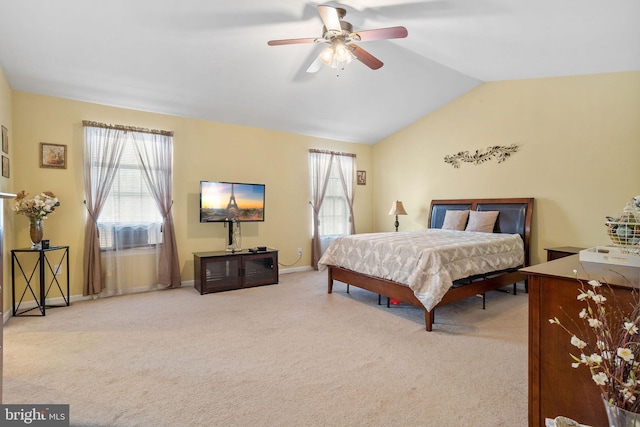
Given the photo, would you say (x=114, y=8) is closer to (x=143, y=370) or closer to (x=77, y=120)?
(x=77, y=120)

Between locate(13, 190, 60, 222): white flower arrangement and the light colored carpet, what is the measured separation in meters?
1.10

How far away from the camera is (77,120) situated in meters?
4.03

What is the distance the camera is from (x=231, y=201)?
493cm

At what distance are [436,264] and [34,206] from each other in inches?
169

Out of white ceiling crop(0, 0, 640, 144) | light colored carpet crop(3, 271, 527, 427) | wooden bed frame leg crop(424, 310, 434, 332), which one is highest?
white ceiling crop(0, 0, 640, 144)

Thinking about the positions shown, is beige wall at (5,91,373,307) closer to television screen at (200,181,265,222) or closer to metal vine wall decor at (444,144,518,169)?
television screen at (200,181,265,222)

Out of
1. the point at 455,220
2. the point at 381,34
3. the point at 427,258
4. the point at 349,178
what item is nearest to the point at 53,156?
the point at 381,34

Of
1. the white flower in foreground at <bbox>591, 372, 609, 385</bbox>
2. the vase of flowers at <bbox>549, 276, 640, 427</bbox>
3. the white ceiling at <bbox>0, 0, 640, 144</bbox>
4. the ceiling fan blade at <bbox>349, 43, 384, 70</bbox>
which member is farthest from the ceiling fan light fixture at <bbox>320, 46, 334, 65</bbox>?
the white flower in foreground at <bbox>591, 372, 609, 385</bbox>

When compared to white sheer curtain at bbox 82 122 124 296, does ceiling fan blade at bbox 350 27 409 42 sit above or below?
above

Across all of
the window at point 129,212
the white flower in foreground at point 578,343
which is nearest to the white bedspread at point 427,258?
the white flower in foreground at point 578,343

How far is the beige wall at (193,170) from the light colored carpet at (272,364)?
1123 millimetres

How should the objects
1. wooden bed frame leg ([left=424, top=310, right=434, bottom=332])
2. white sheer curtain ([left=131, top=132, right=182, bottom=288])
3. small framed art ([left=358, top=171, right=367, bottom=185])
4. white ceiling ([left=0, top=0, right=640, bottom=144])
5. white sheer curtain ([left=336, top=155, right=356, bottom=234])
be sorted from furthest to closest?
small framed art ([left=358, top=171, right=367, bottom=185])
white sheer curtain ([left=336, top=155, right=356, bottom=234])
white sheer curtain ([left=131, top=132, right=182, bottom=288])
wooden bed frame leg ([left=424, top=310, right=434, bottom=332])
white ceiling ([left=0, top=0, right=640, bottom=144])

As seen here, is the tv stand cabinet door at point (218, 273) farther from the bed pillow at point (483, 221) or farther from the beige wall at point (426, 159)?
the bed pillow at point (483, 221)

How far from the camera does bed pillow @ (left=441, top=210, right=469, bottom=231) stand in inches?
200
